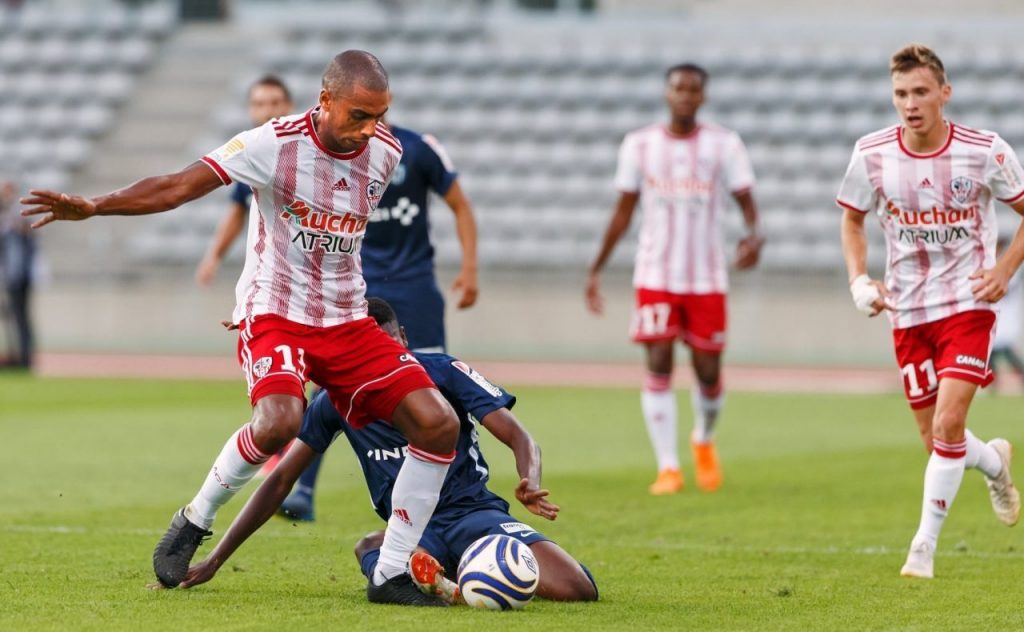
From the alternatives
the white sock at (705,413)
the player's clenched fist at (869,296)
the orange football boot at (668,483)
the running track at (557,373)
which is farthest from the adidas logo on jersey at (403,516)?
the running track at (557,373)

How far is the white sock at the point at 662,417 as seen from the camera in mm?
10852

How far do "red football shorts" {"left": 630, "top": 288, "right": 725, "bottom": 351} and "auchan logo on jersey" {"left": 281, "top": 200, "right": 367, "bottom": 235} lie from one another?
477 centimetres

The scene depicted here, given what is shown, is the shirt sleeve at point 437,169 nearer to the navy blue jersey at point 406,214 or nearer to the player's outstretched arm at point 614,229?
the navy blue jersey at point 406,214

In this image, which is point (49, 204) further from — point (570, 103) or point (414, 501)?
point (570, 103)

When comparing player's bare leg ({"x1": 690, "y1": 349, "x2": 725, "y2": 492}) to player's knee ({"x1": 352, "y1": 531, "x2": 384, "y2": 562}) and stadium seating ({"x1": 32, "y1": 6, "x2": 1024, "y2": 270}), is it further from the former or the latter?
stadium seating ({"x1": 32, "y1": 6, "x2": 1024, "y2": 270})

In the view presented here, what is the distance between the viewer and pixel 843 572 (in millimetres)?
7262

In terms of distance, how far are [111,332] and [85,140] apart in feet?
15.9

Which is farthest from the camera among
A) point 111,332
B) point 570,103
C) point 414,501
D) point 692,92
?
point 570,103

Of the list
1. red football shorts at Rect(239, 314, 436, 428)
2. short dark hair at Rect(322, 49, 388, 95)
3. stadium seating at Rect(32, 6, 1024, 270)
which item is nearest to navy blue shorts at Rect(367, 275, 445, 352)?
red football shorts at Rect(239, 314, 436, 428)

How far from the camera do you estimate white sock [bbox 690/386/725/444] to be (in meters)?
11.0

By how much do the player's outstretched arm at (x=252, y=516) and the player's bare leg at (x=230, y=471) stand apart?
0.22 ft

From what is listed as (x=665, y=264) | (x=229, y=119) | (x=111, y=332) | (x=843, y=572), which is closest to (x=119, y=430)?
(x=665, y=264)

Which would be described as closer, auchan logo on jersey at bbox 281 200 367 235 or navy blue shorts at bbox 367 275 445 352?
auchan logo on jersey at bbox 281 200 367 235

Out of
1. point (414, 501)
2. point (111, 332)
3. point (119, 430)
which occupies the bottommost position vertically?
point (111, 332)
